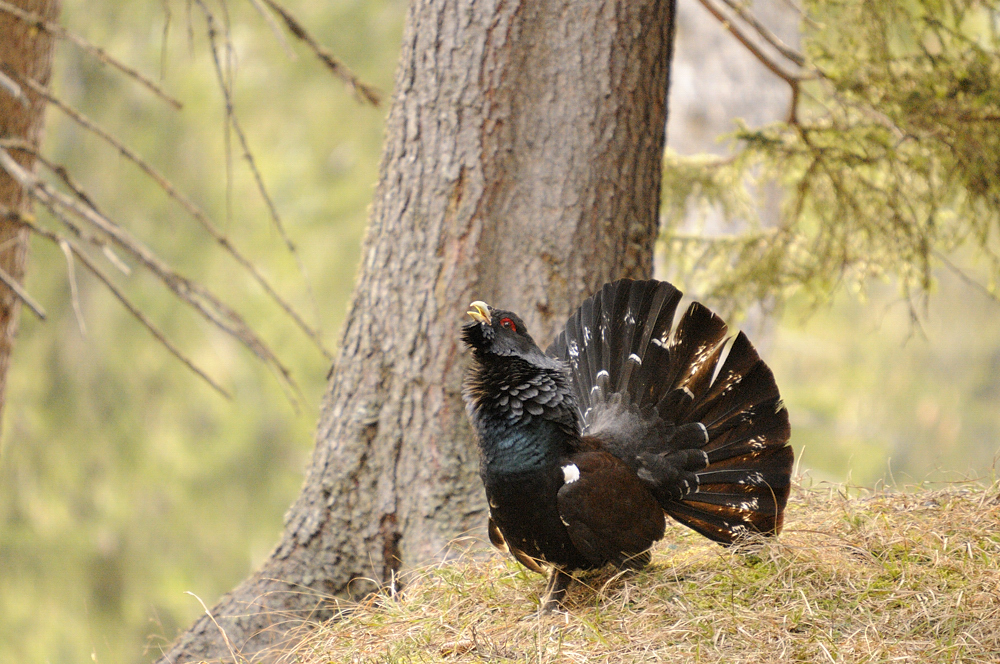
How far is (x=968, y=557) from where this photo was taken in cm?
264

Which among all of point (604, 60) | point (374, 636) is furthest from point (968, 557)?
point (604, 60)

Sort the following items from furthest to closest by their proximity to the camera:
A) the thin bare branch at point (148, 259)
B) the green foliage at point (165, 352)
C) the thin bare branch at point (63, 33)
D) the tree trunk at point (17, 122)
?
the green foliage at point (165, 352) → the tree trunk at point (17, 122) → the thin bare branch at point (63, 33) → the thin bare branch at point (148, 259)

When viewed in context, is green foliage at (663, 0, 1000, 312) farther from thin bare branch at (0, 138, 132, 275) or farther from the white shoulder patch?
thin bare branch at (0, 138, 132, 275)

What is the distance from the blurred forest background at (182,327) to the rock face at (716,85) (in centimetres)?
2

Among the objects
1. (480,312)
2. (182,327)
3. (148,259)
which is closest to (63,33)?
(148,259)

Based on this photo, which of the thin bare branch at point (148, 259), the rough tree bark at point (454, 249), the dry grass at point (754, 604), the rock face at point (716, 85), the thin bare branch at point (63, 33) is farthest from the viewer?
the rock face at point (716, 85)

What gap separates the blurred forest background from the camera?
27.2 ft

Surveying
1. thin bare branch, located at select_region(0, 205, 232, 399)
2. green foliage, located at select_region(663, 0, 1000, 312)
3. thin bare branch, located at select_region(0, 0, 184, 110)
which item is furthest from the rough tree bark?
green foliage, located at select_region(663, 0, 1000, 312)

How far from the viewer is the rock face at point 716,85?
8383 mm

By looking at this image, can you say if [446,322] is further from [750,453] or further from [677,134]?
[677,134]

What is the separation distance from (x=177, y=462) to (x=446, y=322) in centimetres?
724

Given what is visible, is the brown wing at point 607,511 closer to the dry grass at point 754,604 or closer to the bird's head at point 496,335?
the dry grass at point 754,604

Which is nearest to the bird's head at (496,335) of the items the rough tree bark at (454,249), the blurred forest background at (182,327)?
the rough tree bark at (454,249)

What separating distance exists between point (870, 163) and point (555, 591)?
286 cm
